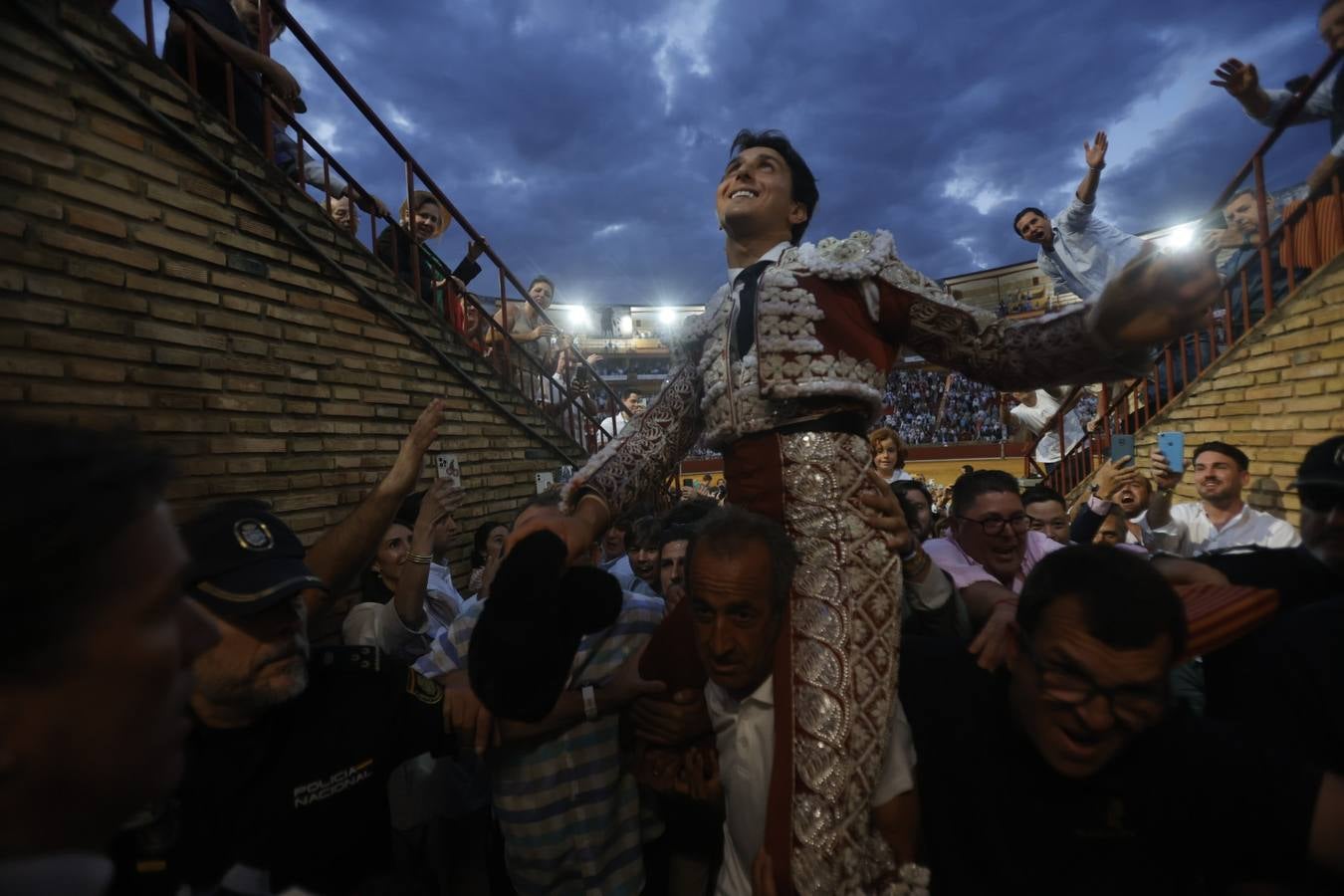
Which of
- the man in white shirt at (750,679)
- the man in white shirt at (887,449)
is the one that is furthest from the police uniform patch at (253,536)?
the man in white shirt at (887,449)

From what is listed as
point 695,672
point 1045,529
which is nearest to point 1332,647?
point 695,672

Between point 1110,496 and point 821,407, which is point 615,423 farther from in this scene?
point 821,407

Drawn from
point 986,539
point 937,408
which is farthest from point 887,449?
point 937,408

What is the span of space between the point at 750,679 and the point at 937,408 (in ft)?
95.1

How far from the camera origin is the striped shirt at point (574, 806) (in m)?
2.01

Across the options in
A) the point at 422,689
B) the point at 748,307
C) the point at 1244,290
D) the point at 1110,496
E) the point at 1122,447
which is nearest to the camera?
the point at 748,307

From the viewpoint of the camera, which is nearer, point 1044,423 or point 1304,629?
point 1304,629

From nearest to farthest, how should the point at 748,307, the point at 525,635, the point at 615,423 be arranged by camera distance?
1. the point at 525,635
2. the point at 748,307
3. the point at 615,423

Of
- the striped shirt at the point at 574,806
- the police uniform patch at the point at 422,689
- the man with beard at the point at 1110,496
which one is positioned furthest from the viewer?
the man with beard at the point at 1110,496

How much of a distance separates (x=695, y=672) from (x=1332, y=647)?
1490 mm

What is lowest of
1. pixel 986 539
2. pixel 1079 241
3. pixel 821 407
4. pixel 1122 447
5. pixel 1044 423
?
pixel 986 539

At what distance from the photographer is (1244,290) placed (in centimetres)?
553

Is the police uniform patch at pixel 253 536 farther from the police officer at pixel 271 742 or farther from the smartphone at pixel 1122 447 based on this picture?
the smartphone at pixel 1122 447

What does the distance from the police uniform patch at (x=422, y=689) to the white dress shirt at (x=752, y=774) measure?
0.97 metres
